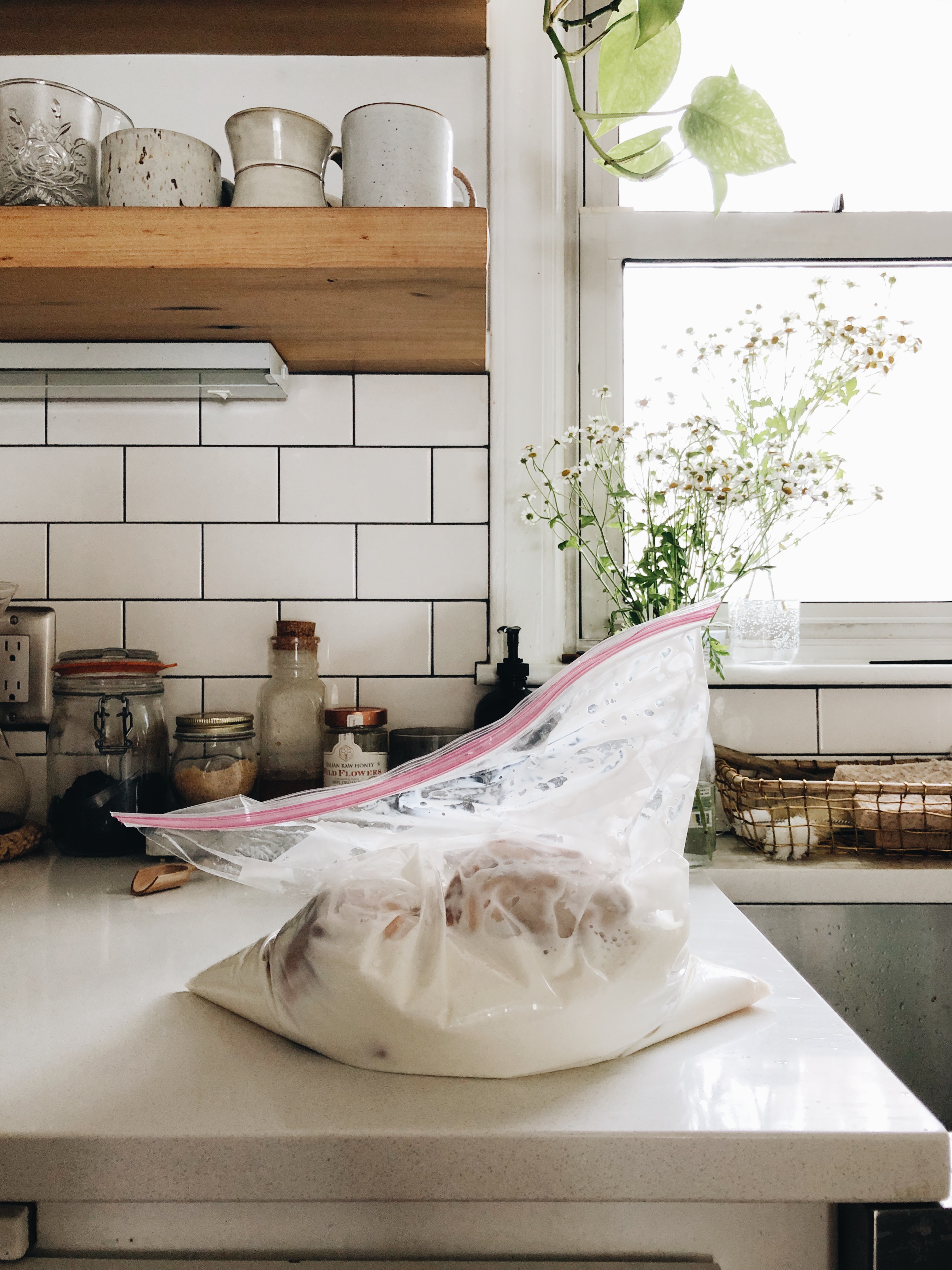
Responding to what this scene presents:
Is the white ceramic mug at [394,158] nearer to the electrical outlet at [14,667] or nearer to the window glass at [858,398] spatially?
the window glass at [858,398]

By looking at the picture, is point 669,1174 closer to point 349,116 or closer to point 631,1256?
point 631,1256

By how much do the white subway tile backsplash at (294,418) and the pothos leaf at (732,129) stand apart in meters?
0.57

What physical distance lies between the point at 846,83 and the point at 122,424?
49.3 inches

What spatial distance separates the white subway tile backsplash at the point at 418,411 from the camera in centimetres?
124

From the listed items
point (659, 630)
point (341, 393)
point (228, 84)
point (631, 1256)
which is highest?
point (228, 84)

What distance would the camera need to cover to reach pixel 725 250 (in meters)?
1.33

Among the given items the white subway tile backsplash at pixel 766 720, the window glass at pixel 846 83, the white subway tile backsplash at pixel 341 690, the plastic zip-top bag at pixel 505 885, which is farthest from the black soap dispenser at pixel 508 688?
the window glass at pixel 846 83

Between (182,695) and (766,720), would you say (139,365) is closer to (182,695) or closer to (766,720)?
(182,695)

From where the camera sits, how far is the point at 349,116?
2.93ft

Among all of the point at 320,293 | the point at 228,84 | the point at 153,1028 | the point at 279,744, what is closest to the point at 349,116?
the point at 320,293

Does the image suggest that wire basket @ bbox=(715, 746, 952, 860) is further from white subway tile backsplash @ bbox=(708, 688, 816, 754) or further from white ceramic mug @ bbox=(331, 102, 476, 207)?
white ceramic mug @ bbox=(331, 102, 476, 207)

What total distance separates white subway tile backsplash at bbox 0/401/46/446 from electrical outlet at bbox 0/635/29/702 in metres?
0.28

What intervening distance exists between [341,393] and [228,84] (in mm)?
474

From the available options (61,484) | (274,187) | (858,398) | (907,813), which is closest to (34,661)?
(61,484)
